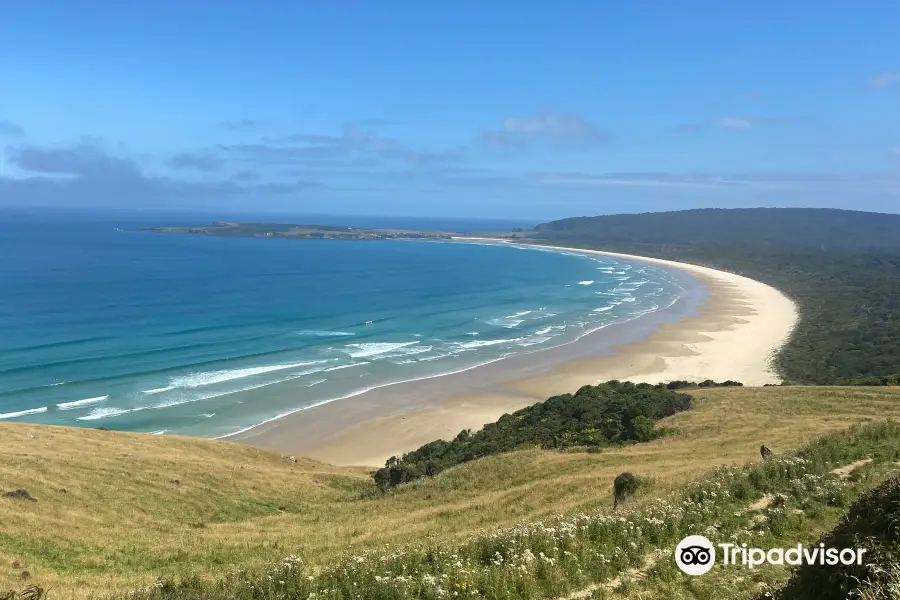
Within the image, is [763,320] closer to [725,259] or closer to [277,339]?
[277,339]

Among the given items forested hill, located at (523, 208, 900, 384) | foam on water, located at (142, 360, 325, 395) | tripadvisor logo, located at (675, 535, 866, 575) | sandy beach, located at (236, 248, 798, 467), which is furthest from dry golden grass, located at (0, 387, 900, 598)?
forested hill, located at (523, 208, 900, 384)

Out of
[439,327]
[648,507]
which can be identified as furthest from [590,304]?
[648,507]

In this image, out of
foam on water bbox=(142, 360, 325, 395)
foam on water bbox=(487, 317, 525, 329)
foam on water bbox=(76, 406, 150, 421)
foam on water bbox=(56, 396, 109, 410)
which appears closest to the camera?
foam on water bbox=(76, 406, 150, 421)

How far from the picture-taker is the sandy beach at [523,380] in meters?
35.2

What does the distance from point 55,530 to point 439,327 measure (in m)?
55.3

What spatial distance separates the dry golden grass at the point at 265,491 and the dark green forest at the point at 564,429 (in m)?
1.33

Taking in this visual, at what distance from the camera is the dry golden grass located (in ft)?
38.2

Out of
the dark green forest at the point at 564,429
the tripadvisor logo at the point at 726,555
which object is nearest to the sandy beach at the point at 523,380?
the dark green forest at the point at 564,429

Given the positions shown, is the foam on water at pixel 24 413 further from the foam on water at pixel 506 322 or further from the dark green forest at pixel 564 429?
the foam on water at pixel 506 322

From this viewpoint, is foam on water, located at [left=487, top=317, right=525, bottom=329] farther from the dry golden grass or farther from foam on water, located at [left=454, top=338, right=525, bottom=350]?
the dry golden grass

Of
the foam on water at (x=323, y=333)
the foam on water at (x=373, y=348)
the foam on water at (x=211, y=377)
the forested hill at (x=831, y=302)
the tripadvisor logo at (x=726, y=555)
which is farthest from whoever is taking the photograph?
the foam on water at (x=323, y=333)

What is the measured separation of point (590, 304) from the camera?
282 feet

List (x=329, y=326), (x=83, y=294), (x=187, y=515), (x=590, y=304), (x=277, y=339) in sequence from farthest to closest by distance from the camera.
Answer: (x=590, y=304) → (x=83, y=294) → (x=329, y=326) → (x=277, y=339) → (x=187, y=515)

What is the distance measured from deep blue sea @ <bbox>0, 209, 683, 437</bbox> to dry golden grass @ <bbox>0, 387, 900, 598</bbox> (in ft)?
43.3
